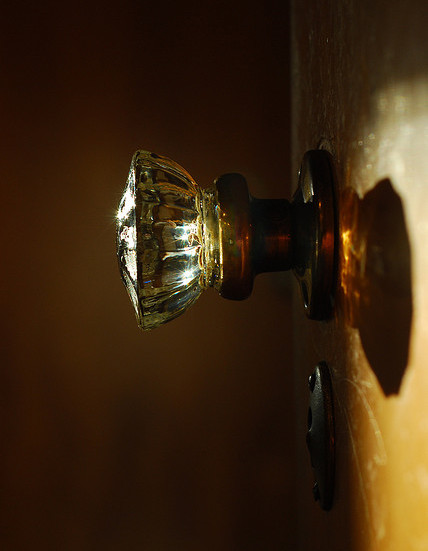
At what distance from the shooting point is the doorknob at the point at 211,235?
1.46 feet

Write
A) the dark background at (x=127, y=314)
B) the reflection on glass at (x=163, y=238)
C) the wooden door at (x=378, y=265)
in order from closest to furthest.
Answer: the wooden door at (x=378, y=265) < the reflection on glass at (x=163, y=238) < the dark background at (x=127, y=314)

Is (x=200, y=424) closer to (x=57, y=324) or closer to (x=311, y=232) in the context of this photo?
(x=57, y=324)

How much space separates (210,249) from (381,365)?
0.64ft

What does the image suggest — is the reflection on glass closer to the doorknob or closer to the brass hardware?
the doorknob

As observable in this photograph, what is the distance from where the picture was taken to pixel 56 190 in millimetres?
961

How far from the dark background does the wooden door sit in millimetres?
374

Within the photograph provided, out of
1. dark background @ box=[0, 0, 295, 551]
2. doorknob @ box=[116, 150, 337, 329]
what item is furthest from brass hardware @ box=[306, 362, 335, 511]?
dark background @ box=[0, 0, 295, 551]

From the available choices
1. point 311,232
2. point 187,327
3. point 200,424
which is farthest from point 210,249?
point 200,424

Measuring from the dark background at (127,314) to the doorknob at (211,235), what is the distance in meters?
0.49

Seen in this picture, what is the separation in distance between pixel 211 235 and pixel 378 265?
173 mm

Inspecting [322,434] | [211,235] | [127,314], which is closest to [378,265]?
[211,235]

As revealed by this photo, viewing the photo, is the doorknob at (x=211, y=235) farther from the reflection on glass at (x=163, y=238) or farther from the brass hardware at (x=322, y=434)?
the brass hardware at (x=322, y=434)

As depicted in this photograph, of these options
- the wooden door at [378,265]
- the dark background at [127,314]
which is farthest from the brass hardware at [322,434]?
the dark background at [127,314]

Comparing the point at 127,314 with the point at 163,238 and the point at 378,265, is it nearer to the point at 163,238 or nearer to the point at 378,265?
the point at 163,238
